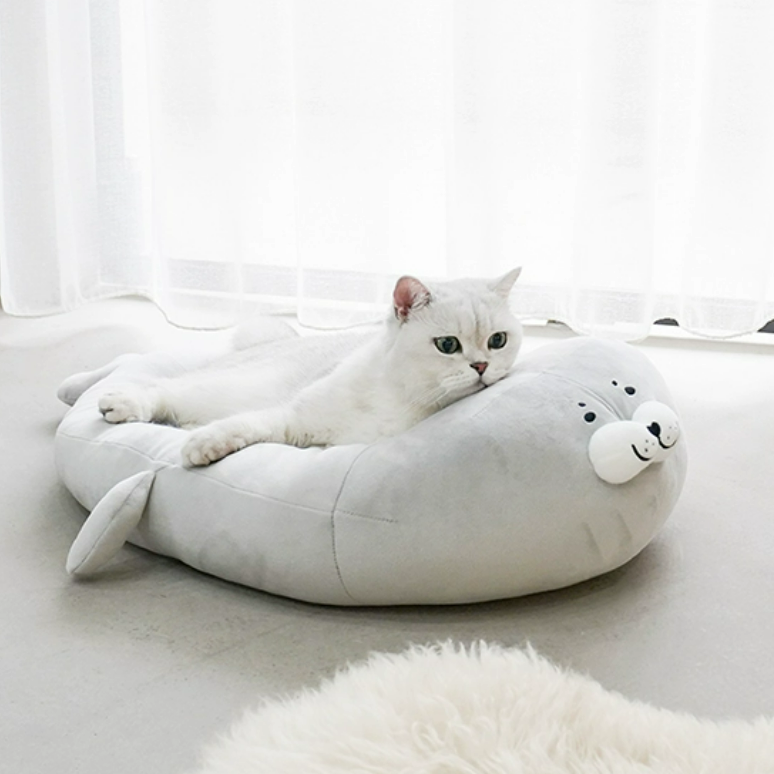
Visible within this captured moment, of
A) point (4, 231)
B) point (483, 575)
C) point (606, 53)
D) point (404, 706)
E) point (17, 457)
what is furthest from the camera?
point (4, 231)

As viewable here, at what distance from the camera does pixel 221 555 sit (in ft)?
4.58

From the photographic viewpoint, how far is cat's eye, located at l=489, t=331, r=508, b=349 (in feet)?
4.89

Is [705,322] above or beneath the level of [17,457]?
above

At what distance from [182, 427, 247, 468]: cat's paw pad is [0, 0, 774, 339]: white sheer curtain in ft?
3.47

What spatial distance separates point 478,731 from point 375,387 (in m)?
0.68

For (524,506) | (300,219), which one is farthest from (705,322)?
(524,506)

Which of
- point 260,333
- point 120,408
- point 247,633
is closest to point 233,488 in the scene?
point 247,633

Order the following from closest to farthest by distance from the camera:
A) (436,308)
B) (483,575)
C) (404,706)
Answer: (404,706) → (483,575) → (436,308)

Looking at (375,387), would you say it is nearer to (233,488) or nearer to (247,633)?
(233,488)

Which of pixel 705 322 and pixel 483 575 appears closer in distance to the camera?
pixel 483 575

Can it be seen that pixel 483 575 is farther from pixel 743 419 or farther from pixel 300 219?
pixel 300 219

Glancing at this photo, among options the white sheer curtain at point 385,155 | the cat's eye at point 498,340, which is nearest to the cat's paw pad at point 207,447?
the cat's eye at point 498,340

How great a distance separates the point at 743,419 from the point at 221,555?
114 cm

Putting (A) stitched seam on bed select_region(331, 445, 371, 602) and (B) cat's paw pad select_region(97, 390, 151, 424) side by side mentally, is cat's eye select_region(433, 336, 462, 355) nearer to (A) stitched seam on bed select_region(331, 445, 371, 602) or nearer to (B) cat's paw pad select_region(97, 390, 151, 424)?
(A) stitched seam on bed select_region(331, 445, 371, 602)
